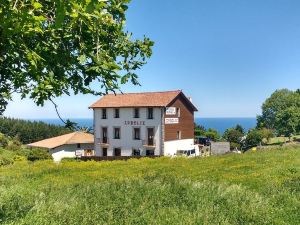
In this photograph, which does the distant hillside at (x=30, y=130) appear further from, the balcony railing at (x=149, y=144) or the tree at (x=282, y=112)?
the tree at (x=282, y=112)

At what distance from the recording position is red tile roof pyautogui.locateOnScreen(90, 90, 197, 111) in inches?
2338

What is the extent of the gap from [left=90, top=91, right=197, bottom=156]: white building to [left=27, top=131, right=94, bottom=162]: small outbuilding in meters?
7.40

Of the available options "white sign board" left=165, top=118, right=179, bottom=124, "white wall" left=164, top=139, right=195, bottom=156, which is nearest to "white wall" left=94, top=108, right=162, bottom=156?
"white sign board" left=165, top=118, right=179, bottom=124

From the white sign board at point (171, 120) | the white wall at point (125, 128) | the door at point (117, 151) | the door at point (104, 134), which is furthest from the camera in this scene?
the door at point (104, 134)

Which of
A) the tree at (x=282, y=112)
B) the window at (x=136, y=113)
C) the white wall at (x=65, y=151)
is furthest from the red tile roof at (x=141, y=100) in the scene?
the tree at (x=282, y=112)

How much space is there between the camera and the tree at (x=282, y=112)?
88.7 m

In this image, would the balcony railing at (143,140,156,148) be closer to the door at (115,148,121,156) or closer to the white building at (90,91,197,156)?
the white building at (90,91,197,156)

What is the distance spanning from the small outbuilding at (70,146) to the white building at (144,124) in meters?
7.40

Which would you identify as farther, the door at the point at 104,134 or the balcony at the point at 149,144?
the door at the point at 104,134

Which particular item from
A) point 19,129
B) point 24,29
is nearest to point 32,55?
point 24,29

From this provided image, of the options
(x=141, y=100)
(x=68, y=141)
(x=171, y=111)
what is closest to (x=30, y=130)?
(x=68, y=141)

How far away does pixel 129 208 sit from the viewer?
1345 cm

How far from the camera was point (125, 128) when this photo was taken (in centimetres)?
6188

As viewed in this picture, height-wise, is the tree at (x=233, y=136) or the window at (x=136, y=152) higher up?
the tree at (x=233, y=136)
